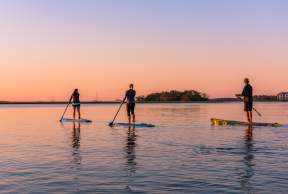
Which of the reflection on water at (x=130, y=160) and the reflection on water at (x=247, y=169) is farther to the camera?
the reflection on water at (x=130, y=160)

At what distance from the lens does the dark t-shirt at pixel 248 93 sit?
2336 cm

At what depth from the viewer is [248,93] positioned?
924 inches

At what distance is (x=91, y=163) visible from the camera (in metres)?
10.4

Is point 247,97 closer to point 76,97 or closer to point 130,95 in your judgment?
point 130,95

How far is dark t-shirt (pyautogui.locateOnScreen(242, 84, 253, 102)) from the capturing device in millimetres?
23359

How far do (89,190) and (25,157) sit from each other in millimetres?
4596

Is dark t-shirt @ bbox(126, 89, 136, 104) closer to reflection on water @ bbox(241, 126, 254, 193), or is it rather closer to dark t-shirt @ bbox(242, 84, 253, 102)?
dark t-shirt @ bbox(242, 84, 253, 102)

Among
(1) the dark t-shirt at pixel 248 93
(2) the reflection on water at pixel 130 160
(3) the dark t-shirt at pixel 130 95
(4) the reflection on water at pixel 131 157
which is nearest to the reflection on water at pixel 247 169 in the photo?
(2) the reflection on water at pixel 130 160

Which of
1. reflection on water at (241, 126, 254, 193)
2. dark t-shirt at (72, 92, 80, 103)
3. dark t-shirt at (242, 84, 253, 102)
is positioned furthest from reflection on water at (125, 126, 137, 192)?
dark t-shirt at (72, 92, 80, 103)

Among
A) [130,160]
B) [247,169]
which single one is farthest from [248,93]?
[247,169]

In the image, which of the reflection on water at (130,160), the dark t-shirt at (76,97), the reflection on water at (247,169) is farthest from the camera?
the dark t-shirt at (76,97)

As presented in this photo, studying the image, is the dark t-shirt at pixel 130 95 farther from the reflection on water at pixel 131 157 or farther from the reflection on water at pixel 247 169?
the reflection on water at pixel 247 169

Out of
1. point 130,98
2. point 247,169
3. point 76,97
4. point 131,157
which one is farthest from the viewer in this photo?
point 76,97

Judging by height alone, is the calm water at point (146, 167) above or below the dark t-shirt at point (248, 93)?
below
